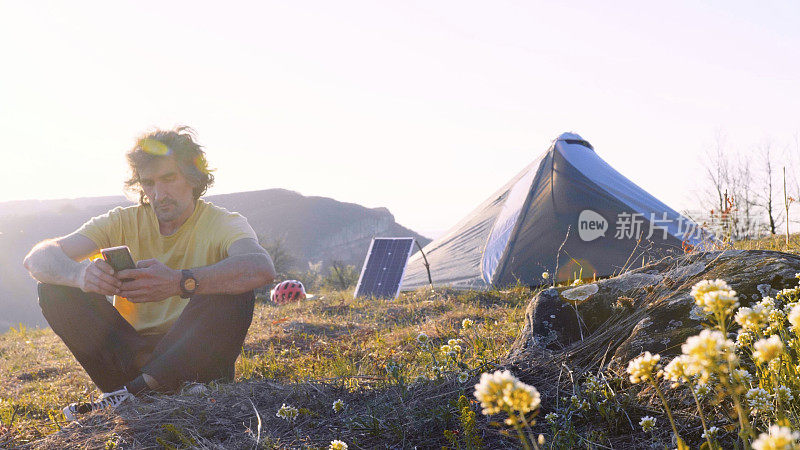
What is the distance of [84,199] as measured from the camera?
90625 mm

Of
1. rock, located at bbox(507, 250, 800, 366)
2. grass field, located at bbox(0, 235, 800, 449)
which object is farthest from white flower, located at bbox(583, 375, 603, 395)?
rock, located at bbox(507, 250, 800, 366)

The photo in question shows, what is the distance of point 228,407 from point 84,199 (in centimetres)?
10280

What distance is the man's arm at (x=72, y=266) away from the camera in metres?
3.36

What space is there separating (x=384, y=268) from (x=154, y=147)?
7.22 m

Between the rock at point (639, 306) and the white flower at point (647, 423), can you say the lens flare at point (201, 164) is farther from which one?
the white flower at point (647, 423)

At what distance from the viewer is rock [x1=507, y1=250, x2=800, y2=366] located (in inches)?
98.9

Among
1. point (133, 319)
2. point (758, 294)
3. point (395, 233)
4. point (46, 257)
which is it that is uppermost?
point (46, 257)

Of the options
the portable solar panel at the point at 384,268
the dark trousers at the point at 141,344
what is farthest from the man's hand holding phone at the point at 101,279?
the portable solar panel at the point at 384,268

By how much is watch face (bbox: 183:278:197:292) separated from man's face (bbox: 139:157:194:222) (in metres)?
0.97

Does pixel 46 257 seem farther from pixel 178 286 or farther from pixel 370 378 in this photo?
pixel 370 378

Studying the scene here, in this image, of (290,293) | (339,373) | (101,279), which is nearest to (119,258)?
(101,279)

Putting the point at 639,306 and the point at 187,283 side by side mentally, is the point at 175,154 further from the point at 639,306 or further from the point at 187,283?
the point at 639,306

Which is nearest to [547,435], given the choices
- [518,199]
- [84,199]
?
[518,199]

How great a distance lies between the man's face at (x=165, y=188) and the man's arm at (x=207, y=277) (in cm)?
80
